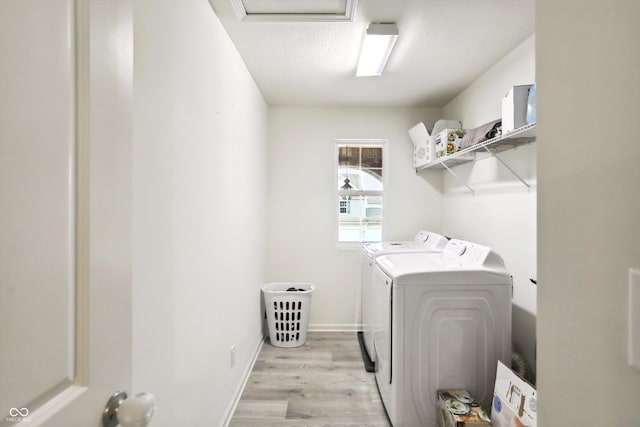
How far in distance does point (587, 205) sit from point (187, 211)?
4.27 feet

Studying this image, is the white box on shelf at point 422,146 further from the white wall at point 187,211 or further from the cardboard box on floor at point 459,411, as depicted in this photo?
the cardboard box on floor at point 459,411

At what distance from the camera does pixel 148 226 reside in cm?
99

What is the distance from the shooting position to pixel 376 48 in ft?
6.54

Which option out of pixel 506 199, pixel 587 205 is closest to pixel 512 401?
pixel 506 199

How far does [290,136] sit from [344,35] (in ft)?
4.99

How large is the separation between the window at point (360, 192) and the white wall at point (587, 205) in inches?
112

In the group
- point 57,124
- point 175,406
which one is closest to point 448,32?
point 57,124

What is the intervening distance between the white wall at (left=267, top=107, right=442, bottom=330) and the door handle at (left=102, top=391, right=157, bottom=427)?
280 centimetres

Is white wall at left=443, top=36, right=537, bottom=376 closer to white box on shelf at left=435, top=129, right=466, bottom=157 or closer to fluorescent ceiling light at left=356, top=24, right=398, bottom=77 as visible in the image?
white box on shelf at left=435, top=129, right=466, bottom=157

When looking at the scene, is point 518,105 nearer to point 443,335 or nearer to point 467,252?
point 467,252

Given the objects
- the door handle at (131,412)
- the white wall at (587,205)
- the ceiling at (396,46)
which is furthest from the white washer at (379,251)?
the door handle at (131,412)

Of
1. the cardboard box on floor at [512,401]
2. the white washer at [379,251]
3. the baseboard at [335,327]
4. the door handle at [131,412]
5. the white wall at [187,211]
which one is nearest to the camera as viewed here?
the door handle at [131,412]

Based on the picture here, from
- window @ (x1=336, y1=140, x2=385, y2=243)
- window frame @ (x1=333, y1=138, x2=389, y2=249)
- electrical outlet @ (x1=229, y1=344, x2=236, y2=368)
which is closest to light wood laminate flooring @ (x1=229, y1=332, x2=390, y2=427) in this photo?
electrical outlet @ (x1=229, y1=344, x2=236, y2=368)

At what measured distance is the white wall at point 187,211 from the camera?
975mm
